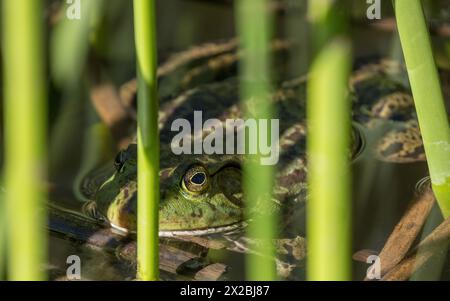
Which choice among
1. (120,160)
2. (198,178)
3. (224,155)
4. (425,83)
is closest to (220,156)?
(224,155)

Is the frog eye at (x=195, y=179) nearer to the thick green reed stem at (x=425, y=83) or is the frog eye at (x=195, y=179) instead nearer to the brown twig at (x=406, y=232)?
the brown twig at (x=406, y=232)

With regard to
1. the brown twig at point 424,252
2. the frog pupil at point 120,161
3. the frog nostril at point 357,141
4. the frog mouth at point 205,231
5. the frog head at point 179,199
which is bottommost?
the brown twig at point 424,252

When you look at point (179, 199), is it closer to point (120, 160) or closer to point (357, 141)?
point (120, 160)

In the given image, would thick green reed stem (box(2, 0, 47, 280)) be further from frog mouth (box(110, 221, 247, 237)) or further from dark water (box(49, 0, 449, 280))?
frog mouth (box(110, 221, 247, 237))

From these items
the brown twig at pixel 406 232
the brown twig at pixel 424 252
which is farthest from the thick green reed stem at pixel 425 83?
the brown twig at pixel 406 232

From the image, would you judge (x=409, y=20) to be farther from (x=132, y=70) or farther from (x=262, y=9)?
(x=132, y=70)

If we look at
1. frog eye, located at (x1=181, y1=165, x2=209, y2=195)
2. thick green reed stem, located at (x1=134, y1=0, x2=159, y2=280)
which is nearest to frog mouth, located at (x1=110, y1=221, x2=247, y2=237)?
frog eye, located at (x1=181, y1=165, x2=209, y2=195)
